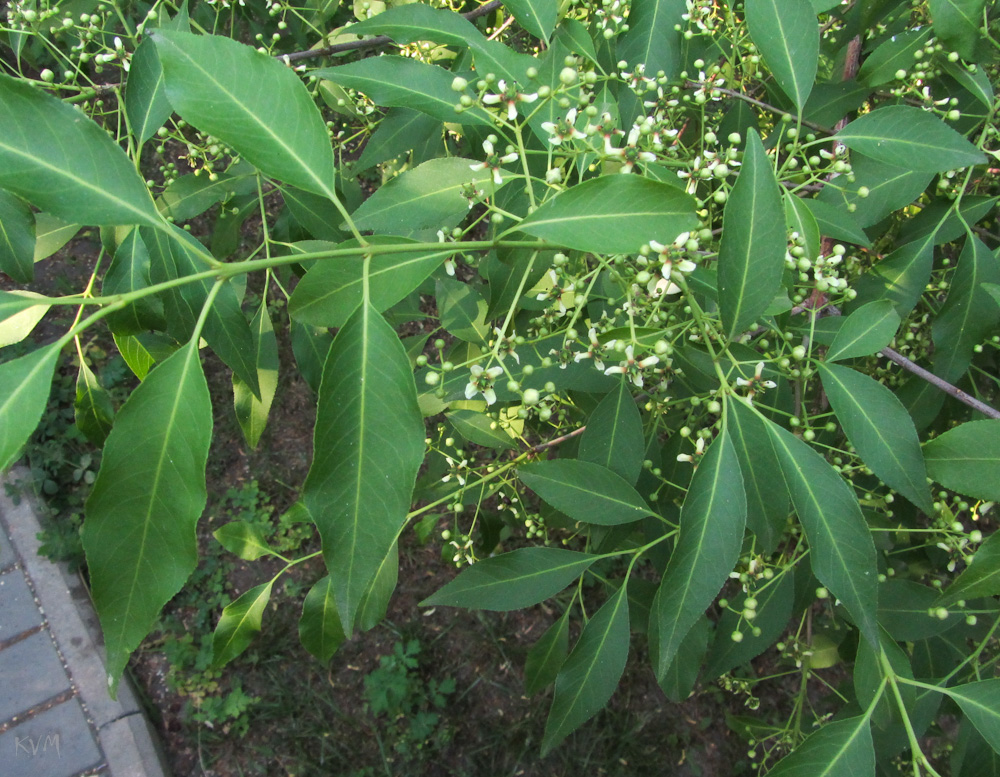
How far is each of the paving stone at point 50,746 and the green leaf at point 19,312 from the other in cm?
323

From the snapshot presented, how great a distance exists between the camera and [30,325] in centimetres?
117

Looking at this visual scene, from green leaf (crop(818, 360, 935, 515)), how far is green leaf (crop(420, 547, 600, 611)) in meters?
0.67

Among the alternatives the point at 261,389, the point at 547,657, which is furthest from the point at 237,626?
the point at 547,657

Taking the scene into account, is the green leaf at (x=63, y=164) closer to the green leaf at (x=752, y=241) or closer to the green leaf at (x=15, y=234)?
the green leaf at (x=15, y=234)

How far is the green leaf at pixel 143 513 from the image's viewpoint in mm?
872

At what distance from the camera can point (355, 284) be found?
1017mm

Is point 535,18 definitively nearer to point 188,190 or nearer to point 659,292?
point 659,292

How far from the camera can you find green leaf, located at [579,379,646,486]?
1559mm

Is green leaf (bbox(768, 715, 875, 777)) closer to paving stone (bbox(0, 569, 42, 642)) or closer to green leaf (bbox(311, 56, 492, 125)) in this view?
green leaf (bbox(311, 56, 492, 125))

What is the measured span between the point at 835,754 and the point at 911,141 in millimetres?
1188

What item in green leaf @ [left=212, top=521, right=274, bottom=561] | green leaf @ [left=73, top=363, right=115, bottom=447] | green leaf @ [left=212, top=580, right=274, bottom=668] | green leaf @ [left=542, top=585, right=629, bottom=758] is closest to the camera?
green leaf @ [left=542, top=585, right=629, bottom=758]

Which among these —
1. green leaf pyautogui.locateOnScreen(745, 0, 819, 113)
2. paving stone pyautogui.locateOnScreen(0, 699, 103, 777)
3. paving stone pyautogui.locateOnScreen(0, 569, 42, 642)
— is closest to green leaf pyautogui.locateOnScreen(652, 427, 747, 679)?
green leaf pyautogui.locateOnScreen(745, 0, 819, 113)

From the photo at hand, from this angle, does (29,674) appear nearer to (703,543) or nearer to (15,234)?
(15,234)

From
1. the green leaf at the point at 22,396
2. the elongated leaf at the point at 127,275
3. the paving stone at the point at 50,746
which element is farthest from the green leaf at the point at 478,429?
the paving stone at the point at 50,746
